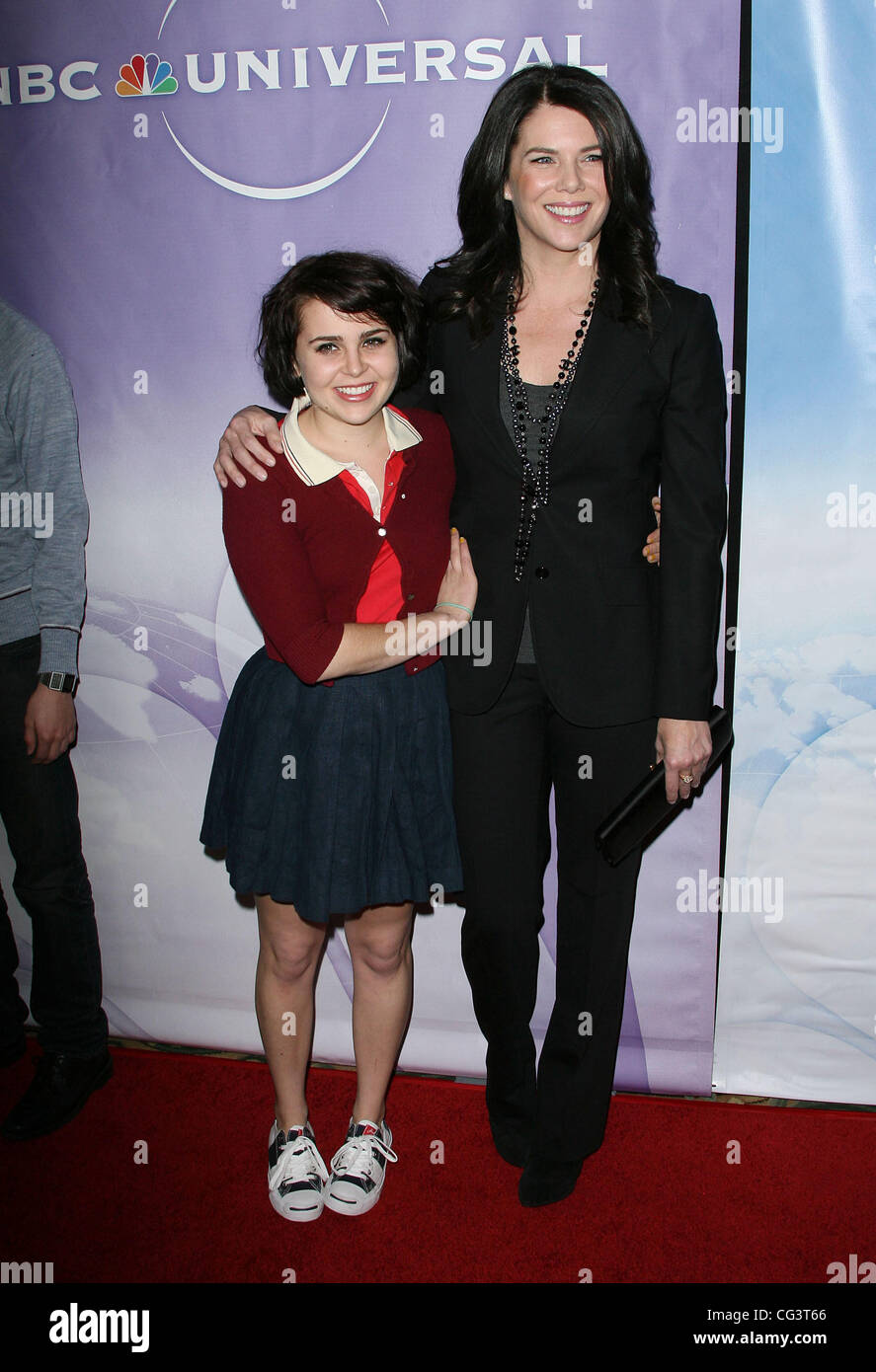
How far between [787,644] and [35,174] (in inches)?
77.9

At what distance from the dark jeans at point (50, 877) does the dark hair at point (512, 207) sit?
1246mm

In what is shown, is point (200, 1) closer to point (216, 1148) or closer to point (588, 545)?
point (588, 545)

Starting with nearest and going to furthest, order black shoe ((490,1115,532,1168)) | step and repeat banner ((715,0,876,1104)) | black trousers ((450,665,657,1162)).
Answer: black trousers ((450,665,657,1162)), step and repeat banner ((715,0,876,1104)), black shoe ((490,1115,532,1168))

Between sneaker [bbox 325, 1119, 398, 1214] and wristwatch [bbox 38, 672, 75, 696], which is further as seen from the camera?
wristwatch [bbox 38, 672, 75, 696]

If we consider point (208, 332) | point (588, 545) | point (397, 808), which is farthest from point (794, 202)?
point (397, 808)

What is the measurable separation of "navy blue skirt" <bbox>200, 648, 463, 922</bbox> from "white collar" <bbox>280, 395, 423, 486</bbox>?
1.20ft

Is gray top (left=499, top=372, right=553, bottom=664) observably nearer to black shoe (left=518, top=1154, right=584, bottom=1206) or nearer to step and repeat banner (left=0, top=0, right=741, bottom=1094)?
step and repeat banner (left=0, top=0, right=741, bottom=1094)

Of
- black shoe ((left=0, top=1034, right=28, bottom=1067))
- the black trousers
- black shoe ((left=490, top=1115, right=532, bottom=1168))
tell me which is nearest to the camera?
the black trousers

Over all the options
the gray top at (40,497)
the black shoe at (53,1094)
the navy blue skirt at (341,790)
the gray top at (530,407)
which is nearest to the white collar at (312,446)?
the gray top at (530,407)

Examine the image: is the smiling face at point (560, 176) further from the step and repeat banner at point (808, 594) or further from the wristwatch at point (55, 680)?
the wristwatch at point (55, 680)

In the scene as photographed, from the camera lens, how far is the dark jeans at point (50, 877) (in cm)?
237

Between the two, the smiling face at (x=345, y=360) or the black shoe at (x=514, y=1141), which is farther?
the black shoe at (x=514, y=1141)

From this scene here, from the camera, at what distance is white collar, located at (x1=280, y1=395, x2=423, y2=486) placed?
1790 mm

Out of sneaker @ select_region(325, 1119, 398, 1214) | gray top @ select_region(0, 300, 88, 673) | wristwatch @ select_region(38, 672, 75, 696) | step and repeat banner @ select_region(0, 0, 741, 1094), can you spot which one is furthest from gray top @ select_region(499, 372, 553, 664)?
sneaker @ select_region(325, 1119, 398, 1214)
